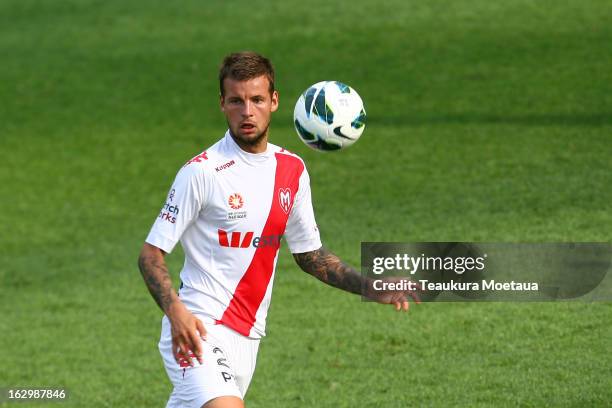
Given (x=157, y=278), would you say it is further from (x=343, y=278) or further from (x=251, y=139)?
(x=343, y=278)

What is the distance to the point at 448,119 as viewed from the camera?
2016 cm

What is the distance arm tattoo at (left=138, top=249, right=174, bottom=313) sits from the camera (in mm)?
5676

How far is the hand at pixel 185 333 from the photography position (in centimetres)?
549

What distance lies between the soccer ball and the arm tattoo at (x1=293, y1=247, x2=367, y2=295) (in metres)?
1.03

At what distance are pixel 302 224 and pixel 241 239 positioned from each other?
0.56 m

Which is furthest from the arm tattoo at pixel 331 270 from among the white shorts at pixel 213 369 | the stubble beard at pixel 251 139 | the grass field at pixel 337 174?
the grass field at pixel 337 174

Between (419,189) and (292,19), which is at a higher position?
(292,19)

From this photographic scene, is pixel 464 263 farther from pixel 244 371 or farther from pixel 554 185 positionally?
pixel 554 185

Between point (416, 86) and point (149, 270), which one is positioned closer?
point (149, 270)

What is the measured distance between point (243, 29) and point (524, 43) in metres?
7.26

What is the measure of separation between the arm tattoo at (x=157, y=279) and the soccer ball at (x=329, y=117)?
2.00 meters

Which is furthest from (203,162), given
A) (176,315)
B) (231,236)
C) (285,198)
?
(176,315)

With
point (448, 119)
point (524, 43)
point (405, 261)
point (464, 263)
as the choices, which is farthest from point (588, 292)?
point (524, 43)

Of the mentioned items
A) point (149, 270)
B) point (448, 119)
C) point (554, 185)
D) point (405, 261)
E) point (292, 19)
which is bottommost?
point (149, 270)
